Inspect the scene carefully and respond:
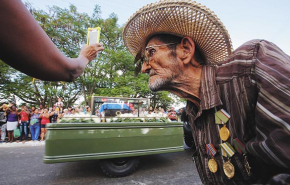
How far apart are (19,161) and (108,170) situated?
318cm

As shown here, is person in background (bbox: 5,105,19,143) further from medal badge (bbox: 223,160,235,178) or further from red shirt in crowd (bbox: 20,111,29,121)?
medal badge (bbox: 223,160,235,178)

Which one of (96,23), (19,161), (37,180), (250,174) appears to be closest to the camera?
(250,174)

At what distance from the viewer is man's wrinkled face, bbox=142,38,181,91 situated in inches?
48.8

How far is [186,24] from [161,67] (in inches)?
14.2

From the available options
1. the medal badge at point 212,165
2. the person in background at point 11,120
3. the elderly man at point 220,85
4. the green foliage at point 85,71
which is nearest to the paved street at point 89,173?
the medal badge at point 212,165

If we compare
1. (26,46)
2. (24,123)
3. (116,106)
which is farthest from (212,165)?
(24,123)

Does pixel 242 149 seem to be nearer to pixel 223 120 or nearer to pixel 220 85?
pixel 223 120

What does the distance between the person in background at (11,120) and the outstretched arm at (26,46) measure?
973cm

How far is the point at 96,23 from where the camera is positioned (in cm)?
1747

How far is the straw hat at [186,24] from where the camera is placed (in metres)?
1.14

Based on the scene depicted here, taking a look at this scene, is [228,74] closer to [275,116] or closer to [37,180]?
[275,116]

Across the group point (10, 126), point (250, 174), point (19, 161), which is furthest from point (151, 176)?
point (10, 126)

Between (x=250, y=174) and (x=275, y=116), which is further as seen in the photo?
(x=250, y=174)

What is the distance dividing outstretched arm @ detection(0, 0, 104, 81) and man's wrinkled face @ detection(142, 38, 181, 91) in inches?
26.6
